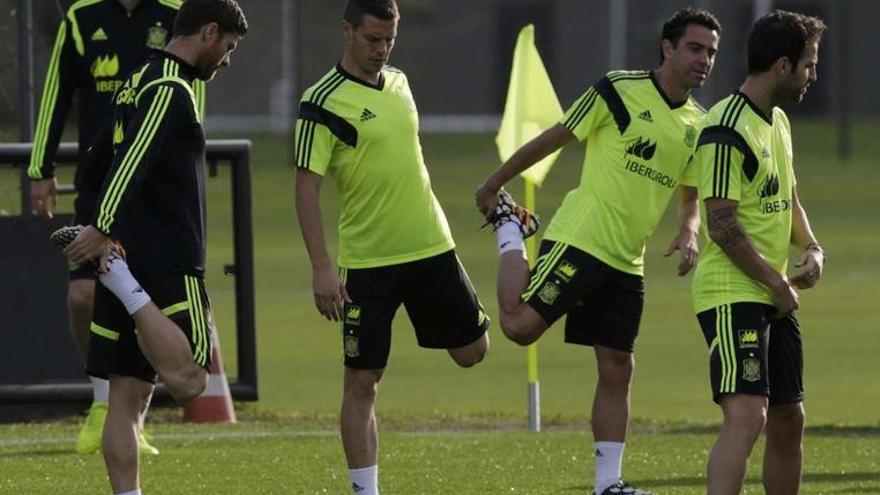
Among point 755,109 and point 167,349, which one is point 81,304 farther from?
point 755,109

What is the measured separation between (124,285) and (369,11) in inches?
64.6

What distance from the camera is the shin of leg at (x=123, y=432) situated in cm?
813

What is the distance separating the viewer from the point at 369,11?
28.7 ft

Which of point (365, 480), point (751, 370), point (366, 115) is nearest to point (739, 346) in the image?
point (751, 370)

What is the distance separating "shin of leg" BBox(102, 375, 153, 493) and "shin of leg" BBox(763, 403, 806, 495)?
2433 millimetres

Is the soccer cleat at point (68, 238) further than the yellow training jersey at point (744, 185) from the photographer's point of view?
No

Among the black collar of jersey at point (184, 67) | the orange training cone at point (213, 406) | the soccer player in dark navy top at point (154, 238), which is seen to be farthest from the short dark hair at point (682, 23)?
the orange training cone at point (213, 406)

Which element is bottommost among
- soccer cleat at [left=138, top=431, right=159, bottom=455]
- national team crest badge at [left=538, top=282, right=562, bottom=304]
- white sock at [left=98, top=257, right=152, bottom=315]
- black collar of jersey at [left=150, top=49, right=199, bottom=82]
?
soccer cleat at [left=138, top=431, right=159, bottom=455]

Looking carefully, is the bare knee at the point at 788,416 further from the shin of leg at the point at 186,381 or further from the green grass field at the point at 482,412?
the shin of leg at the point at 186,381

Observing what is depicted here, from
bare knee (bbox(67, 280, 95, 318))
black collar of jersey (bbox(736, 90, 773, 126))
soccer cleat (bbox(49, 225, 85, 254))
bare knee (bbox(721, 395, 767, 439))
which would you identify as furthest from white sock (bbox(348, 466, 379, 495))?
bare knee (bbox(67, 280, 95, 318))

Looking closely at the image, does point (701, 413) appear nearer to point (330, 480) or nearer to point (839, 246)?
point (330, 480)

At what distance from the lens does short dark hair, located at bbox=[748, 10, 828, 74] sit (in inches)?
318

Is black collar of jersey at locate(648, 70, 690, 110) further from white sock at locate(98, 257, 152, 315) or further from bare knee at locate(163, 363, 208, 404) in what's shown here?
white sock at locate(98, 257, 152, 315)

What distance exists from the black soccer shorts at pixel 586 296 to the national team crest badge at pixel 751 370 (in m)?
1.48
